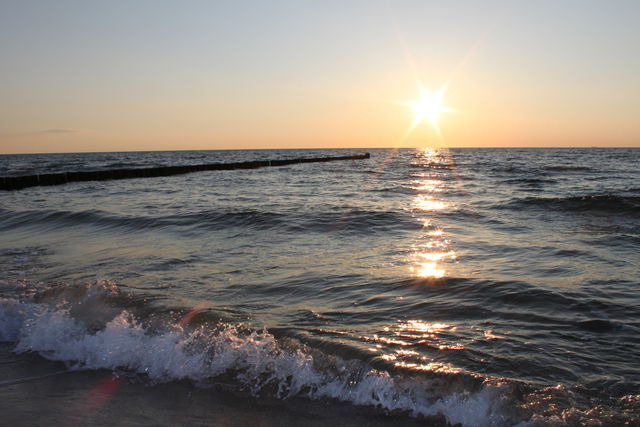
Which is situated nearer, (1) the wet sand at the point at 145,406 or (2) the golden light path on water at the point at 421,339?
(1) the wet sand at the point at 145,406

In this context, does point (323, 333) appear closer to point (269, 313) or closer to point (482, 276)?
point (269, 313)

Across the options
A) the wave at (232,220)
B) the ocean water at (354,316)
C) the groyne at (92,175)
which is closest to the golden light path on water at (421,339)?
the ocean water at (354,316)

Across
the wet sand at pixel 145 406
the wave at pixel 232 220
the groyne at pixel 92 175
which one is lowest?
the wet sand at pixel 145 406

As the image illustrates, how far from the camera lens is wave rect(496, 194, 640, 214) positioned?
15.7 metres

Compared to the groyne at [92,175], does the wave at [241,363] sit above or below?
below

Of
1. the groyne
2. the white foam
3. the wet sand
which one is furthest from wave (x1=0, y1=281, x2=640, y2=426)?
the groyne

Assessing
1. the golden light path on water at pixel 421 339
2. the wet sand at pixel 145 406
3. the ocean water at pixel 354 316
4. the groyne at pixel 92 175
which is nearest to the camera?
the wet sand at pixel 145 406

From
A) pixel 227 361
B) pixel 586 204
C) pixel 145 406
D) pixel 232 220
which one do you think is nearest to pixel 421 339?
pixel 227 361

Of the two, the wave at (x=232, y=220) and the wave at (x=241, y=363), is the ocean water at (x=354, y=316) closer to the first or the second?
the wave at (x=241, y=363)

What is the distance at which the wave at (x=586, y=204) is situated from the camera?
618 inches

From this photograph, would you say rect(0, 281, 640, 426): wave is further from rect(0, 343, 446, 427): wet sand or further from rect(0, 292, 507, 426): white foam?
rect(0, 343, 446, 427): wet sand

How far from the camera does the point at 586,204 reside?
54.5 ft

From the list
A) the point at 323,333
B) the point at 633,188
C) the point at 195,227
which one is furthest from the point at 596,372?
the point at 633,188

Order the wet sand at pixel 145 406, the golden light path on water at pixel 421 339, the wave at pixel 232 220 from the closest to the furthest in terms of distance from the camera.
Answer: the wet sand at pixel 145 406 → the golden light path on water at pixel 421 339 → the wave at pixel 232 220
